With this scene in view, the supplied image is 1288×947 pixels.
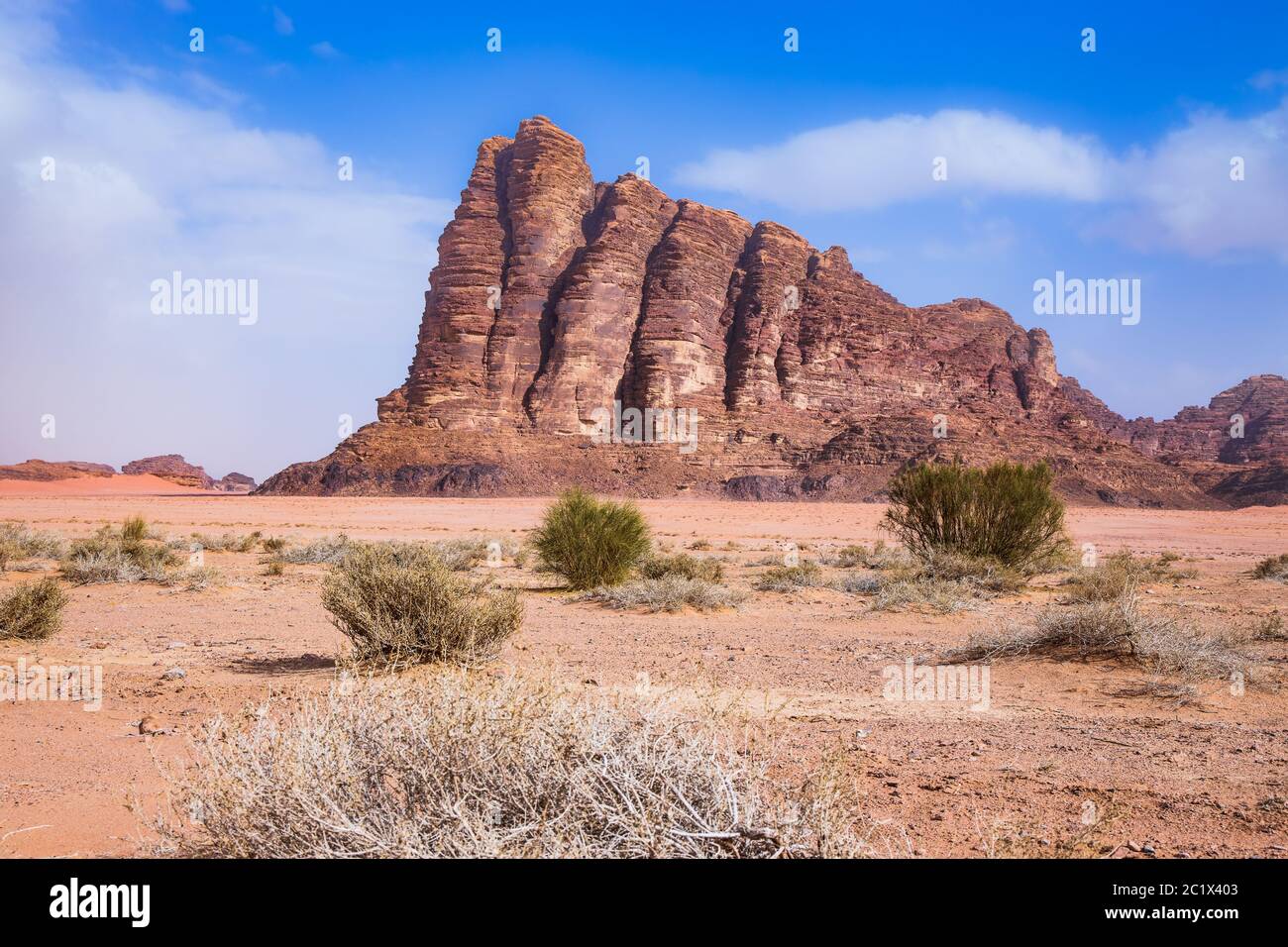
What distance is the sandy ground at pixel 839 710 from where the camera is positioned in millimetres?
3844

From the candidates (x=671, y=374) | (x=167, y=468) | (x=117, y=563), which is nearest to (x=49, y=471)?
(x=167, y=468)

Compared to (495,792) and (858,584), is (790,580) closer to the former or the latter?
(858,584)

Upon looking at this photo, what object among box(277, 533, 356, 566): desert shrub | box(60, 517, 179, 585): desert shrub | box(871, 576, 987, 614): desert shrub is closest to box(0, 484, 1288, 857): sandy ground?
box(871, 576, 987, 614): desert shrub

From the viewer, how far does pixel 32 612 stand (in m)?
9.11

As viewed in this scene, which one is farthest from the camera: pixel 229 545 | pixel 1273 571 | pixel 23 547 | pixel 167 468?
pixel 167 468

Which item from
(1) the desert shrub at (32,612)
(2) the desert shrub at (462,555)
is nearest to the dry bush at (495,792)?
(1) the desert shrub at (32,612)

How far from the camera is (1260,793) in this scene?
4.35 m

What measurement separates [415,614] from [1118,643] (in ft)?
22.9

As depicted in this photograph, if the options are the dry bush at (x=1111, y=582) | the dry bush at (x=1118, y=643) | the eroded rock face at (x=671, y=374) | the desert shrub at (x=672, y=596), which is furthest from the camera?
the eroded rock face at (x=671, y=374)

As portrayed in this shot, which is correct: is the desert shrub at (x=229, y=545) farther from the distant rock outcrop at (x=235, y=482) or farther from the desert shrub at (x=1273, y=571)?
the distant rock outcrop at (x=235, y=482)

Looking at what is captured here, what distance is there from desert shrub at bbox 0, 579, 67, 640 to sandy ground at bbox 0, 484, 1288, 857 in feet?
1.16

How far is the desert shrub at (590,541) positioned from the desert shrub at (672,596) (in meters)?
1.81

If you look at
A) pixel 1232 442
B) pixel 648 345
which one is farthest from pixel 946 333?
pixel 1232 442

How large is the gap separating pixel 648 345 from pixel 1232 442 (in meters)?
101
